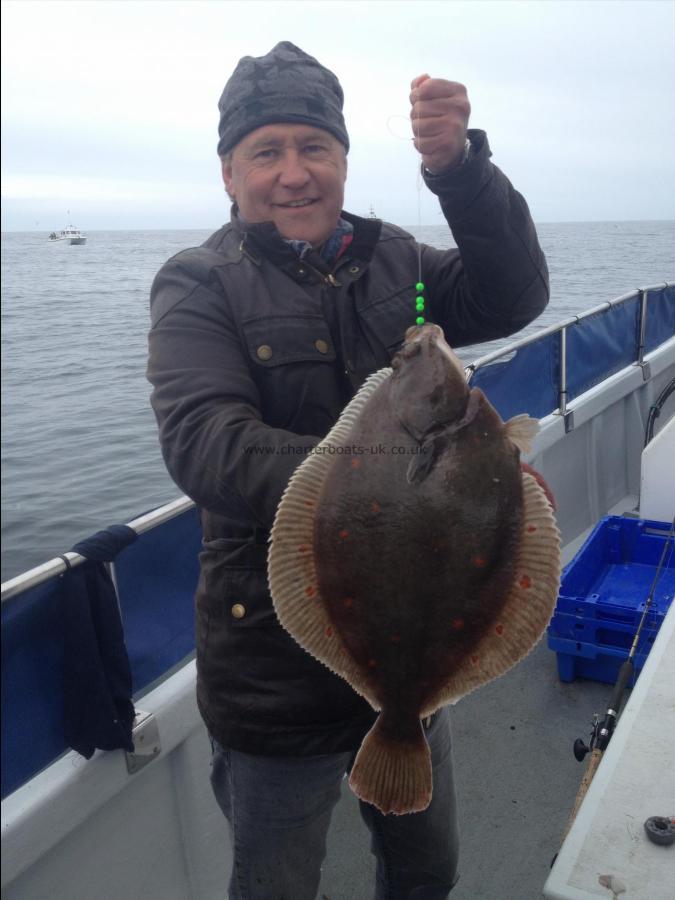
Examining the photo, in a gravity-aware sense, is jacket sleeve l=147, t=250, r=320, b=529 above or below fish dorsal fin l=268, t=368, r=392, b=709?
above

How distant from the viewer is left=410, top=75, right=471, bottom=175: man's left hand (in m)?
1.71

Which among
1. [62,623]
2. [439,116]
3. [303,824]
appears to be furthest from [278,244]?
[303,824]

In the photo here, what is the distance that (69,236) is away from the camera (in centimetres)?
112

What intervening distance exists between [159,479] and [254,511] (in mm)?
5005

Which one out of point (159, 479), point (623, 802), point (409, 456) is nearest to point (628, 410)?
point (159, 479)

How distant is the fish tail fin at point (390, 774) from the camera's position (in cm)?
169

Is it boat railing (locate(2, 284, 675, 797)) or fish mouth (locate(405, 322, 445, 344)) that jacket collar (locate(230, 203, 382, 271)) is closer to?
fish mouth (locate(405, 322, 445, 344))

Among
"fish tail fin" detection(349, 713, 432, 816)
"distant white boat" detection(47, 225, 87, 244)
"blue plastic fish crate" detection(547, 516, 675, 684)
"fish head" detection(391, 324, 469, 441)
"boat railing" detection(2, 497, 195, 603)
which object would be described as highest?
"distant white boat" detection(47, 225, 87, 244)

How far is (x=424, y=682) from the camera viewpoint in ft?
5.56

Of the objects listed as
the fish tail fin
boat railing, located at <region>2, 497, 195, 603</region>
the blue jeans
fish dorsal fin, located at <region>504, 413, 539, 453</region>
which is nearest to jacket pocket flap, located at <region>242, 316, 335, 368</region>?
fish dorsal fin, located at <region>504, 413, 539, 453</region>

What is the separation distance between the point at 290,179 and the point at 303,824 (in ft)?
5.39

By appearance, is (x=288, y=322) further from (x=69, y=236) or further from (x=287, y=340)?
(x=69, y=236)

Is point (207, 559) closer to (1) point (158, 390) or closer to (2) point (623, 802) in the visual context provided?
(1) point (158, 390)

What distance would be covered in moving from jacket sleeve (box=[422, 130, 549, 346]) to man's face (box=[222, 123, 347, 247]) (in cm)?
30
